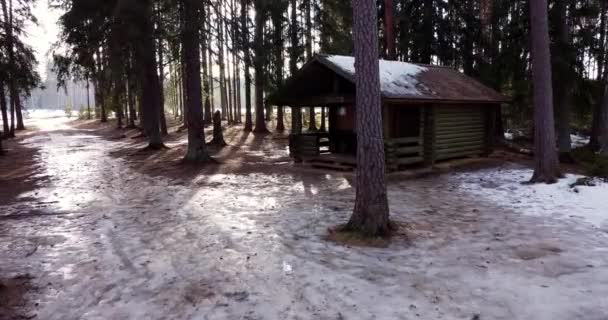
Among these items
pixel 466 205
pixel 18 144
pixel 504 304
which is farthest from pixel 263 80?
pixel 18 144

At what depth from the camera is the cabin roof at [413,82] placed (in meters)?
12.6

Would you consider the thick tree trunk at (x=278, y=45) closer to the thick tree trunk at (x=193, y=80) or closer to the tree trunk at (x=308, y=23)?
the tree trunk at (x=308, y=23)

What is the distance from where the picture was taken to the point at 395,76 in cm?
1373

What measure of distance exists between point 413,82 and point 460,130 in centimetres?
313

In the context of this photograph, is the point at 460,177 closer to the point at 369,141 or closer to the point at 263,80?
the point at 369,141

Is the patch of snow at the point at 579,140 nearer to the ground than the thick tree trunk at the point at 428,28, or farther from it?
nearer to the ground

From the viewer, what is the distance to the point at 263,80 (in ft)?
52.7

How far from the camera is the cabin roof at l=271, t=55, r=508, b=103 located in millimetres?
12562

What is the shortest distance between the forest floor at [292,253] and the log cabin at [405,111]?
9.22ft

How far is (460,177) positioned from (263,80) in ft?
26.3

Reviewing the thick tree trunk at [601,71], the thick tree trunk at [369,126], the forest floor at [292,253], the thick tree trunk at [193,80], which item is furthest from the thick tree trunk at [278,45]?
the thick tree trunk at [601,71]


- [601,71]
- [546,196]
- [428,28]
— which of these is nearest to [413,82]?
[546,196]

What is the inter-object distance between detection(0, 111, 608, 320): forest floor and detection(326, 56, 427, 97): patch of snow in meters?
2.88

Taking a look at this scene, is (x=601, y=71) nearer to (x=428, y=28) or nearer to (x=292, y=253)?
(x=428, y=28)
